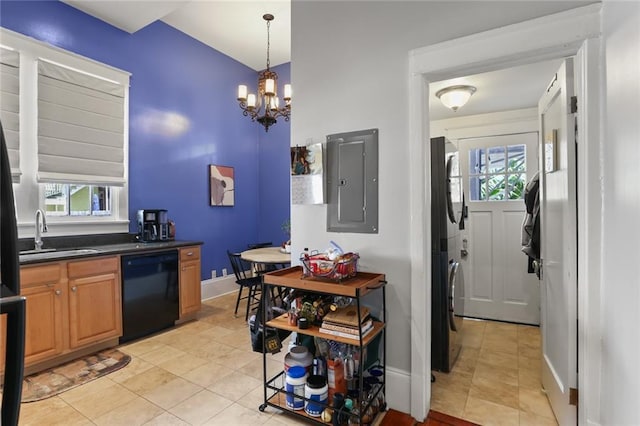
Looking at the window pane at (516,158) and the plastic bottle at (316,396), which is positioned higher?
the window pane at (516,158)

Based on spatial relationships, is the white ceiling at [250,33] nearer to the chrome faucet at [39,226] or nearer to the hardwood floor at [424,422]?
the chrome faucet at [39,226]

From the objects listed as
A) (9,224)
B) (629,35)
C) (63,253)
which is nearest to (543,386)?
(629,35)

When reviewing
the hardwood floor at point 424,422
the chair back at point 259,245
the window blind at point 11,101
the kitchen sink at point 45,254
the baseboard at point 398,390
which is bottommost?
the hardwood floor at point 424,422

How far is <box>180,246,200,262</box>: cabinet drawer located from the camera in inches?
144

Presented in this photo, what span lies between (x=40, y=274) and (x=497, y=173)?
4.65 meters

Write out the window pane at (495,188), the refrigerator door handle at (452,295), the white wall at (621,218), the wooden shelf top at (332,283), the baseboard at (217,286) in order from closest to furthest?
1. the white wall at (621,218)
2. the wooden shelf top at (332,283)
3. the refrigerator door handle at (452,295)
4. the window pane at (495,188)
5. the baseboard at (217,286)

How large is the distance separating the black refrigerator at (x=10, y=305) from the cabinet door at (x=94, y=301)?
2.74 m

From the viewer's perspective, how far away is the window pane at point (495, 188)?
3.86m

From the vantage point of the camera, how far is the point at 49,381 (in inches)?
97.2

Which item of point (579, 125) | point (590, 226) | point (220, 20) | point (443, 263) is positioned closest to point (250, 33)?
point (220, 20)

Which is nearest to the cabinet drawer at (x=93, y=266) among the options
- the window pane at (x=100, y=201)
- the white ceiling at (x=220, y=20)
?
the window pane at (x=100, y=201)

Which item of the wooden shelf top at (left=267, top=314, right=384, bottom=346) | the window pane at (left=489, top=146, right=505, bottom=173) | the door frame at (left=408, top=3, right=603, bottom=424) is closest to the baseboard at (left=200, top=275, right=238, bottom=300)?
the wooden shelf top at (left=267, top=314, right=384, bottom=346)

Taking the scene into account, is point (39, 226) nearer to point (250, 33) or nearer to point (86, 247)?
point (86, 247)

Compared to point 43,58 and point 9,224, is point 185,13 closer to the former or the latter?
point 43,58
